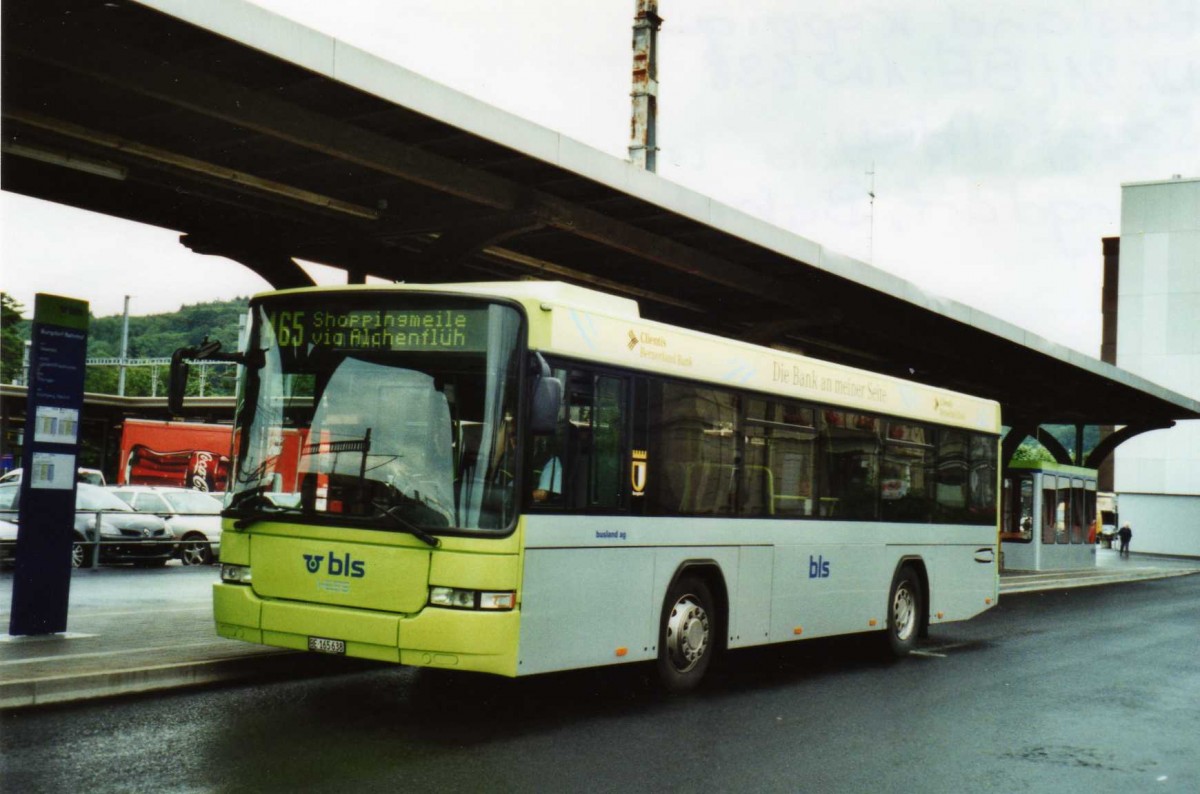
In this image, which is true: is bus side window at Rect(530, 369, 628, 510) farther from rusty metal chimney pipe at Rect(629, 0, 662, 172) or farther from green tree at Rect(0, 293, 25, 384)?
green tree at Rect(0, 293, 25, 384)

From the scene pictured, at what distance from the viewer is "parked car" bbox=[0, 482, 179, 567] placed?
868 inches

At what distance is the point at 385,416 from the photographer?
8375mm

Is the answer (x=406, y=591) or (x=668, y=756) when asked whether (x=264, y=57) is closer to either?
(x=406, y=591)

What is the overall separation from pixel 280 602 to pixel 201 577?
41.1 ft

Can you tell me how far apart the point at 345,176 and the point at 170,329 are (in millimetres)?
71574

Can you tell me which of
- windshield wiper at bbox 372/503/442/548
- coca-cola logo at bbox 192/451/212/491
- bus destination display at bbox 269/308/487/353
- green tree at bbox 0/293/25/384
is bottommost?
windshield wiper at bbox 372/503/442/548

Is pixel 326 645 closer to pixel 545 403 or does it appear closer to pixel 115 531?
pixel 545 403

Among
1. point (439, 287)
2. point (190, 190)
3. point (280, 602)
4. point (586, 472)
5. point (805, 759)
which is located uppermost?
point (190, 190)

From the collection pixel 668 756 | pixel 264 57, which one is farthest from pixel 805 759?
pixel 264 57

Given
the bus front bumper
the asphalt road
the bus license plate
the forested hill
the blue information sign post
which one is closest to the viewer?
the asphalt road

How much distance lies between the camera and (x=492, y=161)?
43.2 feet

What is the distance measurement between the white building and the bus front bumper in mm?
64328

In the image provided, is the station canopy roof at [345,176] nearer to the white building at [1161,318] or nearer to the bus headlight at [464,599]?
the bus headlight at [464,599]

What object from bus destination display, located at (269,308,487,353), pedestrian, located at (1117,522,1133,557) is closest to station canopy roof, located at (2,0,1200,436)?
bus destination display, located at (269,308,487,353)
